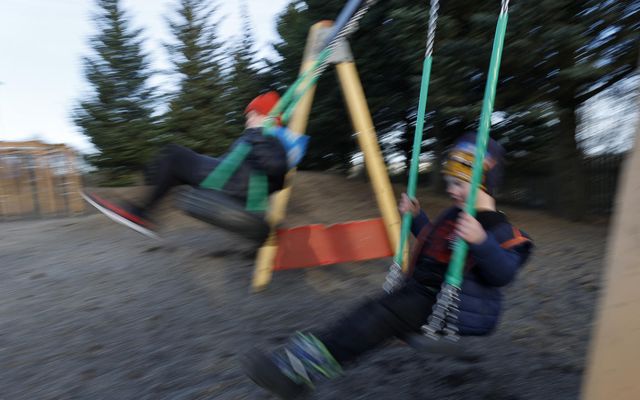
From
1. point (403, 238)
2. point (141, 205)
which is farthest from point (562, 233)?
Answer: point (141, 205)

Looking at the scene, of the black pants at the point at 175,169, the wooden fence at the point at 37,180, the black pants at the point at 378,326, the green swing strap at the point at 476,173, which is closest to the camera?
the green swing strap at the point at 476,173

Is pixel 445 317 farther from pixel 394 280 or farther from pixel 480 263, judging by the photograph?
pixel 394 280

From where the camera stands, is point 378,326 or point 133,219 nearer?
point 378,326

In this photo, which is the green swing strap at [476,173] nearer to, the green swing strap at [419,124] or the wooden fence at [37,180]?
the green swing strap at [419,124]

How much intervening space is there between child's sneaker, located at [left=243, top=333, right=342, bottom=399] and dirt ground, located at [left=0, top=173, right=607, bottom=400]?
2.05ft

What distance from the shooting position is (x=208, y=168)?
3184 millimetres

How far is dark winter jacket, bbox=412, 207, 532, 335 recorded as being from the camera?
1821 mm

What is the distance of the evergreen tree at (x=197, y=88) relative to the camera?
12672mm

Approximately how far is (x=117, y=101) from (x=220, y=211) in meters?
11.5

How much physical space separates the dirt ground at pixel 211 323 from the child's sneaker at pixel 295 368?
24.6 inches

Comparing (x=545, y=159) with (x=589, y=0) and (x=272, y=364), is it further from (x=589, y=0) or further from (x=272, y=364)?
(x=272, y=364)

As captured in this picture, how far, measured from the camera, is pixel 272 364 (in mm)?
1915

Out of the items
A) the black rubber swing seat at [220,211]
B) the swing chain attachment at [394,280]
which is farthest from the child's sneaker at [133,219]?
the swing chain attachment at [394,280]

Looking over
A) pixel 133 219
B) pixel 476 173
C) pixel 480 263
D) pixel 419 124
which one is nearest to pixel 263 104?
pixel 133 219
